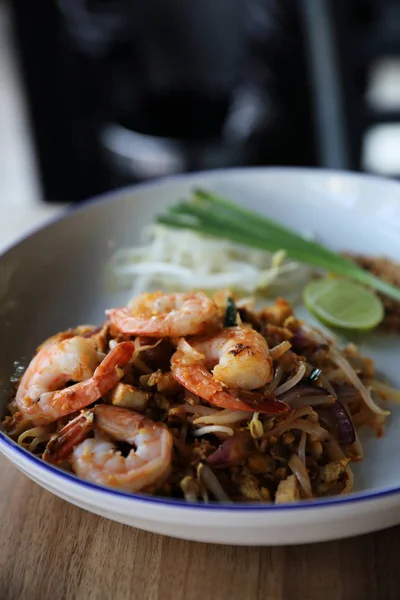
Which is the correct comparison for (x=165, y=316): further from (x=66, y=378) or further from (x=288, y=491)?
(x=288, y=491)

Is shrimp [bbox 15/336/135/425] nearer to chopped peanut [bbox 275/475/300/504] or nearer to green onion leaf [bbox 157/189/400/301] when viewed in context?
chopped peanut [bbox 275/475/300/504]

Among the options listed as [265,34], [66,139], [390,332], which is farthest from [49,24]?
[390,332]

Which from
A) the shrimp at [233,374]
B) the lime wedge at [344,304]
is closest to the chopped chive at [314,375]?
the shrimp at [233,374]

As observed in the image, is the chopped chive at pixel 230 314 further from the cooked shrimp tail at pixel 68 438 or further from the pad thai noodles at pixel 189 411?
the cooked shrimp tail at pixel 68 438

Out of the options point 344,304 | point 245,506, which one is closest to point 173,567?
point 245,506

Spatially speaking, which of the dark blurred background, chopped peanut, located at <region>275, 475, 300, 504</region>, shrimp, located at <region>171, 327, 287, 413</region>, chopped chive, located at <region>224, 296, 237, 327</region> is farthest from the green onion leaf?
the dark blurred background

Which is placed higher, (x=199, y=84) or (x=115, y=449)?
(x=115, y=449)

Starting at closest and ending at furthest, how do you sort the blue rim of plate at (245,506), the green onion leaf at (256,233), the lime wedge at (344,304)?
1. the blue rim of plate at (245,506)
2. the lime wedge at (344,304)
3. the green onion leaf at (256,233)
